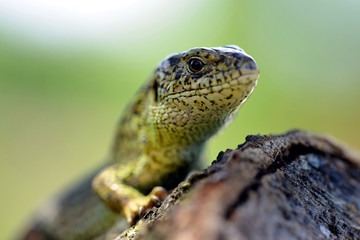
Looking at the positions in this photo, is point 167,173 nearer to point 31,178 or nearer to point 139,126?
point 139,126

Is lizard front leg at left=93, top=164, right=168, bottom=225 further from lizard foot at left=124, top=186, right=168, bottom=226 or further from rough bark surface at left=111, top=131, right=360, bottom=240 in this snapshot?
rough bark surface at left=111, top=131, right=360, bottom=240

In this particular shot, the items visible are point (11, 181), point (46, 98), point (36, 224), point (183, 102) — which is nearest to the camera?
point (183, 102)

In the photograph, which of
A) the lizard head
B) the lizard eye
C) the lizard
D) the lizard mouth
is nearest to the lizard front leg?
the lizard

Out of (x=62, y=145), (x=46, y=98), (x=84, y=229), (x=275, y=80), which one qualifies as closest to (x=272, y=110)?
(x=275, y=80)

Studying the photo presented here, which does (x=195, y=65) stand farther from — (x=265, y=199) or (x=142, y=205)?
(x=265, y=199)

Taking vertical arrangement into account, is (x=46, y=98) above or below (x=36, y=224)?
above

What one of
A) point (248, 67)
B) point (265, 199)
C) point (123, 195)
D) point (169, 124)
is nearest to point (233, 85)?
point (248, 67)
